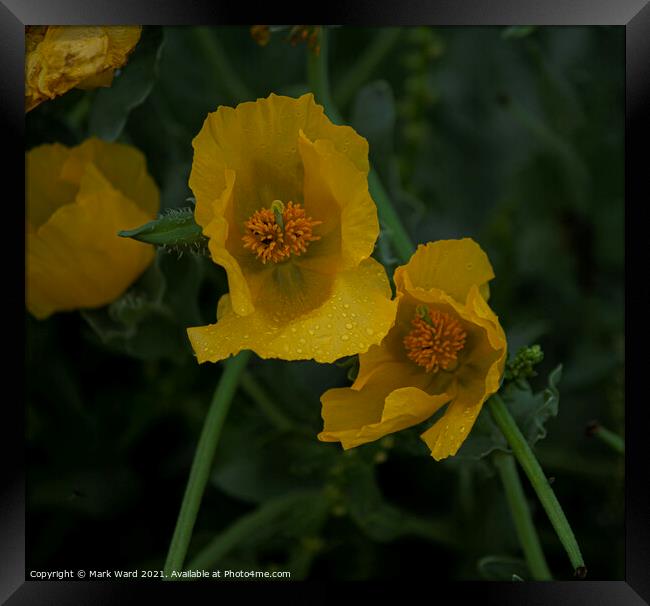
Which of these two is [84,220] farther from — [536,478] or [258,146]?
[536,478]

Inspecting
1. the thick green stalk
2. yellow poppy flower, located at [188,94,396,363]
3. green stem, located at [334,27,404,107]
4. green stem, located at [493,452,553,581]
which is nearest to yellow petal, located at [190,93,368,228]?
yellow poppy flower, located at [188,94,396,363]

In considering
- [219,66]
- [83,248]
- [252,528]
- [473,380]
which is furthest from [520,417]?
[219,66]

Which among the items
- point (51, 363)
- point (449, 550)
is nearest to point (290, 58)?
point (51, 363)

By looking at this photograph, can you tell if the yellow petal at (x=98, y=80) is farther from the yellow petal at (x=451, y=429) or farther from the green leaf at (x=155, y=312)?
the yellow petal at (x=451, y=429)

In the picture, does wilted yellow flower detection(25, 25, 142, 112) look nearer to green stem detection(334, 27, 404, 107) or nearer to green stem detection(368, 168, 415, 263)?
green stem detection(368, 168, 415, 263)

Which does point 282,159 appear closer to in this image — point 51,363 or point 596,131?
point 51,363
